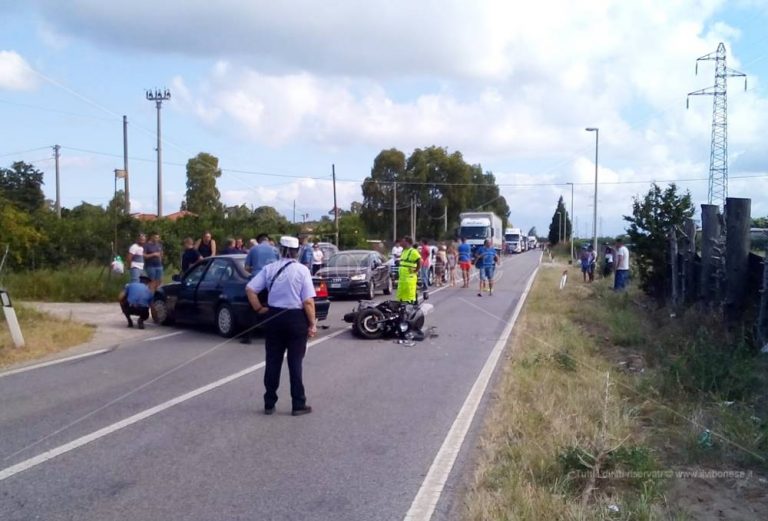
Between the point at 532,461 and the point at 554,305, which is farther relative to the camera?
the point at 554,305

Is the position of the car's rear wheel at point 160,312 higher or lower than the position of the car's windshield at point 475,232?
lower

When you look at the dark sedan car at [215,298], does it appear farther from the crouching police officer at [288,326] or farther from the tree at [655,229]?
the tree at [655,229]

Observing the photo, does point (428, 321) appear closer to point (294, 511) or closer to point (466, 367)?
point (466, 367)

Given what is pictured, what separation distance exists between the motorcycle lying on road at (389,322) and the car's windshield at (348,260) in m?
9.47

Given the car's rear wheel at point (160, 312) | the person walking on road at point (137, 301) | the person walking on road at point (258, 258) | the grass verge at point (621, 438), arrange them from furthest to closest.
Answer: the car's rear wheel at point (160, 312), the person walking on road at point (137, 301), the person walking on road at point (258, 258), the grass verge at point (621, 438)

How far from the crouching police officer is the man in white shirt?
16521 mm

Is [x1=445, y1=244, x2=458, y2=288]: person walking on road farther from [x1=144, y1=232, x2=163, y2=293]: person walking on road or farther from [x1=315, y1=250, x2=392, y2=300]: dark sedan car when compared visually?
A: [x1=144, y1=232, x2=163, y2=293]: person walking on road

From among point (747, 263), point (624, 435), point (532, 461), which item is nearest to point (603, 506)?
point (532, 461)

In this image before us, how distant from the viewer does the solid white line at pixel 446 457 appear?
570 cm

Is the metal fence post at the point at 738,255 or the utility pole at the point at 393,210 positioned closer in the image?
the metal fence post at the point at 738,255

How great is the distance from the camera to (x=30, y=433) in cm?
763

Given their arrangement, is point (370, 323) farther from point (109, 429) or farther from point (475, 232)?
point (475, 232)

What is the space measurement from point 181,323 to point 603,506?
1200 centimetres

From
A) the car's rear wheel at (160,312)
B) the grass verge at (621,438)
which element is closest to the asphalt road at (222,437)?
the grass verge at (621,438)
